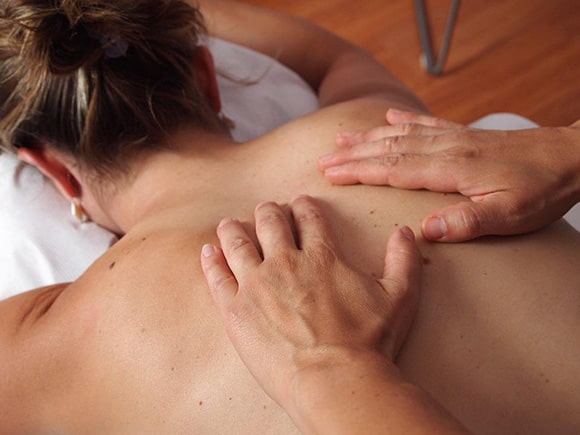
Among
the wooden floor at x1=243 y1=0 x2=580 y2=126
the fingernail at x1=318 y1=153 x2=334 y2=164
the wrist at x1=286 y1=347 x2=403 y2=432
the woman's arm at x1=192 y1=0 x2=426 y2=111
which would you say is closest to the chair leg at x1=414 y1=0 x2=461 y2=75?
the wooden floor at x1=243 y1=0 x2=580 y2=126

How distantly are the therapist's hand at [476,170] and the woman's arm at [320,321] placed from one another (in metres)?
0.08

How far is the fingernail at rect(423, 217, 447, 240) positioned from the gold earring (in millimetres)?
652

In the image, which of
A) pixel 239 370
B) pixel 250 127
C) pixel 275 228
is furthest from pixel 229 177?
pixel 250 127

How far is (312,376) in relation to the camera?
75 centimetres

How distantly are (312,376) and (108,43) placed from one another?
0.58 metres

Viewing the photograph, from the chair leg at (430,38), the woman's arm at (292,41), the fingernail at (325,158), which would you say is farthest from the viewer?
the chair leg at (430,38)

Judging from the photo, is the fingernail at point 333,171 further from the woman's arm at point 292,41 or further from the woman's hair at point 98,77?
the woman's arm at point 292,41

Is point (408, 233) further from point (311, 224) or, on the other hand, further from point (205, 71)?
point (205, 71)

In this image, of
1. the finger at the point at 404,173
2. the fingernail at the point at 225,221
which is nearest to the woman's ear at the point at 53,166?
the fingernail at the point at 225,221

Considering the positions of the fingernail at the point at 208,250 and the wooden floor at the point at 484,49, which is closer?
the fingernail at the point at 208,250

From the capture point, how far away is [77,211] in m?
1.32

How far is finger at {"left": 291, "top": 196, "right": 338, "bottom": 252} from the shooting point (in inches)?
34.9

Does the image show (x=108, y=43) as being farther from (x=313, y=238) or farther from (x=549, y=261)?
(x=549, y=261)

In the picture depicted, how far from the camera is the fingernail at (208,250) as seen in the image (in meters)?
0.91
